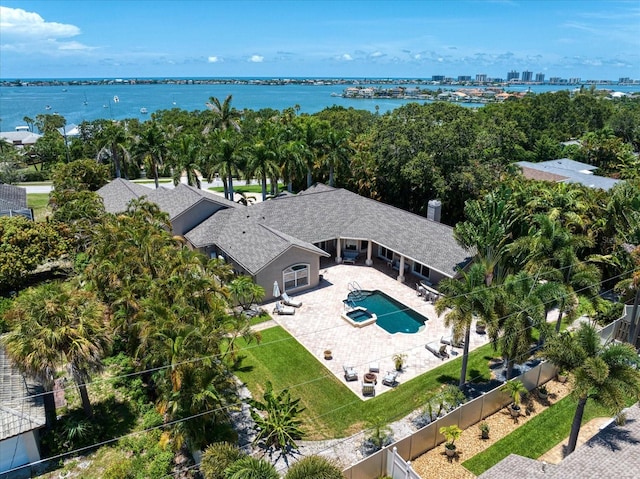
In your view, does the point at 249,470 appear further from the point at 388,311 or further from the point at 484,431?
the point at 388,311

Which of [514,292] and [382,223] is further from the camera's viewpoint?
[382,223]

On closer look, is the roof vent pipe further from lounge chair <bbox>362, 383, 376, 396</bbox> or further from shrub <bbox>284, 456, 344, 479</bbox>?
shrub <bbox>284, 456, 344, 479</bbox>

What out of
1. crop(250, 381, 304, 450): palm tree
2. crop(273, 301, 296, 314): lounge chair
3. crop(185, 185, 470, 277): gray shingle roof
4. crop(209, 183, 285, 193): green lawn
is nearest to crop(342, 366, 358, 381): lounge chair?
crop(250, 381, 304, 450): palm tree

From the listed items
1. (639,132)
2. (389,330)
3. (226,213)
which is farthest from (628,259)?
(639,132)

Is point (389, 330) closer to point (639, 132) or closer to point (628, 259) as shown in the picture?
point (628, 259)

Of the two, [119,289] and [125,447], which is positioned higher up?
[119,289]

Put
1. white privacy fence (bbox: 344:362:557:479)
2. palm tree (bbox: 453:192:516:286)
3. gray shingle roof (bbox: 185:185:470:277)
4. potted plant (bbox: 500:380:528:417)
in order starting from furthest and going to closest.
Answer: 1. gray shingle roof (bbox: 185:185:470:277)
2. palm tree (bbox: 453:192:516:286)
3. potted plant (bbox: 500:380:528:417)
4. white privacy fence (bbox: 344:362:557:479)
